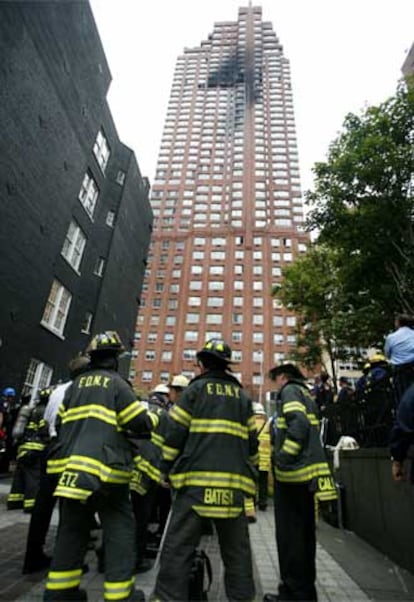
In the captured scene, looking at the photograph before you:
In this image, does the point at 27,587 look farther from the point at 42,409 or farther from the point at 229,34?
the point at 229,34

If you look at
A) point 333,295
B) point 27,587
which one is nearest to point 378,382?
point 27,587

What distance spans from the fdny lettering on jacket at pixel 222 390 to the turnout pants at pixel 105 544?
3.46ft

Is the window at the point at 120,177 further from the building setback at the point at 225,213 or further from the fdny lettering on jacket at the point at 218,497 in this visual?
the building setback at the point at 225,213

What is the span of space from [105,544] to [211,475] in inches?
38.1

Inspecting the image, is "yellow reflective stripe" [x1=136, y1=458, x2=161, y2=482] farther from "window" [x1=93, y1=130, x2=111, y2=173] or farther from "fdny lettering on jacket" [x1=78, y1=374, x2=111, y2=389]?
"window" [x1=93, y1=130, x2=111, y2=173]

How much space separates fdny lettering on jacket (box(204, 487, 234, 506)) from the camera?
8.40 feet

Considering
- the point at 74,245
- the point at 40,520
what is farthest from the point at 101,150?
the point at 40,520

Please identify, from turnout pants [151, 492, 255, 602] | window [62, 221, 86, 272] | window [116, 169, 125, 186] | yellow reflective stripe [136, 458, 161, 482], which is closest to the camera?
turnout pants [151, 492, 255, 602]

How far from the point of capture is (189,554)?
2482mm

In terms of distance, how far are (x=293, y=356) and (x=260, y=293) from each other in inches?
1606

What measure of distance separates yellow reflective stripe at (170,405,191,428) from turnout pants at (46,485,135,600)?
69 centimetres

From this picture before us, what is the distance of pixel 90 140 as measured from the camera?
58.5 ft

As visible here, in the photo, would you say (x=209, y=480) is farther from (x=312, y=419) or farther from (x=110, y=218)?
(x=110, y=218)

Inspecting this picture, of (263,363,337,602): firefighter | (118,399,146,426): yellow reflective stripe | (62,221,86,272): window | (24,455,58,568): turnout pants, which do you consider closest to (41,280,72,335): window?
(62,221,86,272): window
